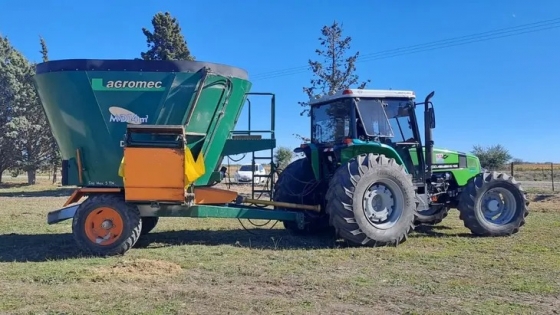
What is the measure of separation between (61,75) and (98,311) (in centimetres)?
417

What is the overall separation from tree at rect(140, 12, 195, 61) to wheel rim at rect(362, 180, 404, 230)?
20.9 meters

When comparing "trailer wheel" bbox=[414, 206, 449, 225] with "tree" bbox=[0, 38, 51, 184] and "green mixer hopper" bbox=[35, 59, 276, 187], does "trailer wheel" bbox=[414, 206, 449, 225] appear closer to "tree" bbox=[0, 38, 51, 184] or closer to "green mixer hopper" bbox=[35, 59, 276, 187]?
"green mixer hopper" bbox=[35, 59, 276, 187]

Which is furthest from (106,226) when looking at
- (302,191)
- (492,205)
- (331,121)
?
(492,205)

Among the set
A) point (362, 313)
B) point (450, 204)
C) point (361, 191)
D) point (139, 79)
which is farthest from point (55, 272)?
point (450, 204)

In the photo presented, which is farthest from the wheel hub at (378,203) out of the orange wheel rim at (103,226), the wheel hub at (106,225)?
the wheel hub at (106,225)

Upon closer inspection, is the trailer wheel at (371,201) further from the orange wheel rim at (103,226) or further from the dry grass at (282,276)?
the orange wheel rim at (103,226)

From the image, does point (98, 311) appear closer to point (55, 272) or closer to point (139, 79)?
point (55, 272)

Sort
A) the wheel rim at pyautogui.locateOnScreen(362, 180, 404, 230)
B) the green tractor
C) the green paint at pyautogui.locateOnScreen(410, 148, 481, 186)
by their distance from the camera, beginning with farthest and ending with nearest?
the green paint at pyautogui.locateOnScreen(410, 148, 481, 186)
the wheel rim at pyautogui.locateOnScreen(362, 180, 404, 230)
the green tractor

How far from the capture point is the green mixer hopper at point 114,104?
24.3 ft

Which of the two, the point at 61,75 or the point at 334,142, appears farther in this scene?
the point at 334,142

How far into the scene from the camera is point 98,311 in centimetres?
458

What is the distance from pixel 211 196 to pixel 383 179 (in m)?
2.62

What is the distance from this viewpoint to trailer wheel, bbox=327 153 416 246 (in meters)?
7.54

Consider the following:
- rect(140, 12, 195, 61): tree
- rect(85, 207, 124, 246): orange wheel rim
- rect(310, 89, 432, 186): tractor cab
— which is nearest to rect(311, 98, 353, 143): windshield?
rect(310, 89, 432, 186): tractor cab
